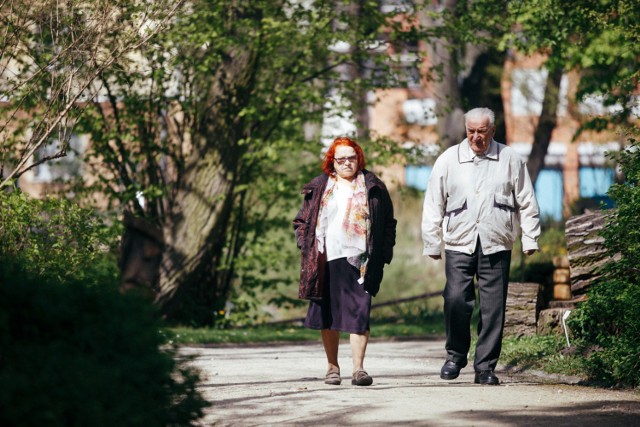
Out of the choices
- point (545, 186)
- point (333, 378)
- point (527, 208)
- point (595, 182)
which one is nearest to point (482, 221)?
point (527, 208)

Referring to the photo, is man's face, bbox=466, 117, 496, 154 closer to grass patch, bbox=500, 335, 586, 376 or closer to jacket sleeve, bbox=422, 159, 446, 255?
jacket sleeve, bbox=422, 159, 446, 255

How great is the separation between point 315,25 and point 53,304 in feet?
42.3

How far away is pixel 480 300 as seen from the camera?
9.76m

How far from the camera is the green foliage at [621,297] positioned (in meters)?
9.28

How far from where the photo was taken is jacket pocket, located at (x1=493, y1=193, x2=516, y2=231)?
9.55 metres

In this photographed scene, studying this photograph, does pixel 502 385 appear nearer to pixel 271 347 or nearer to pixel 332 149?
pixel 332 149

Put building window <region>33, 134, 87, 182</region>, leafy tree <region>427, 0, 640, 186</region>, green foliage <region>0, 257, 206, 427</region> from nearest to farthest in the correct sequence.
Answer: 1. green foliage <region>0, 257, 206, 427</region>
2. leafy tree <region>427, 0, 640, 186</region>
3. building window <region>33, 134, 87, 182</region>

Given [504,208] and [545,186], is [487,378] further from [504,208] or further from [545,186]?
[545,186]

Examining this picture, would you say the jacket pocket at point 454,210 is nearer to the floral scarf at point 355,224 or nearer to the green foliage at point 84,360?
the floral scarf at point 355,224

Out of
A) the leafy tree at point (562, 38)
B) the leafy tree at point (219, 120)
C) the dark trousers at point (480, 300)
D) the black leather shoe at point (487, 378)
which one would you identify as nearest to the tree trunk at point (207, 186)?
the leafy tree at point (219, 120)

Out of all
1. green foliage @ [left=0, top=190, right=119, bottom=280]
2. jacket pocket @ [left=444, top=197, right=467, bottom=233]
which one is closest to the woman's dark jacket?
jacket pocket @ [left=444, top=197, right=467, bottom=233]

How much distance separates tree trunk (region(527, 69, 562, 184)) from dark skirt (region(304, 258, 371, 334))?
56.4 ft

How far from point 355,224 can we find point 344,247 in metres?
0.19

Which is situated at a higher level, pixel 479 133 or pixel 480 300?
pixel 479 133
